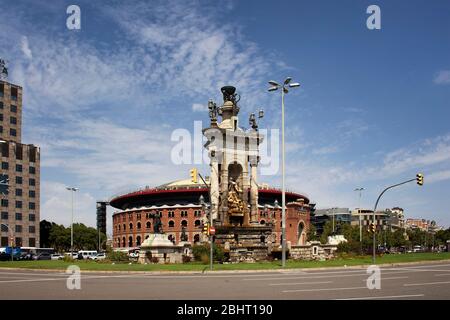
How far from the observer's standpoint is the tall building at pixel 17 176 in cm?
8894

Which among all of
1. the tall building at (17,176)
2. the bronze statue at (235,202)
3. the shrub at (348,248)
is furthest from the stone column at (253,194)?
the tall building at (17,176)

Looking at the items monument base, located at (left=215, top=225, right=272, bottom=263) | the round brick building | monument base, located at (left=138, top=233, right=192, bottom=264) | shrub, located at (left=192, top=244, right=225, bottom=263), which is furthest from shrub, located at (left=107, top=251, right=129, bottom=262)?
the round brick building

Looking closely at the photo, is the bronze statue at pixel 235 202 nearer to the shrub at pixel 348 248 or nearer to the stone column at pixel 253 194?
the stone column at pixel 253 194

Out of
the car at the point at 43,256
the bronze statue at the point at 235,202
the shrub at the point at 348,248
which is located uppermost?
the bronze statue at the point at 235,202

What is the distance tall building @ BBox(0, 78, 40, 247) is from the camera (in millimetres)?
88938

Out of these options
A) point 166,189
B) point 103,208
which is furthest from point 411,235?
point 103,208

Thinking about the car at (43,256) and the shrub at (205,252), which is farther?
the car at (43,256)

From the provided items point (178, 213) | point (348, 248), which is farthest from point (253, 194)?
point (178, 213)

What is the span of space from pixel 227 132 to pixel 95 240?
83.7 meters

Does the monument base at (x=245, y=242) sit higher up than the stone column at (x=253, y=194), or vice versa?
the stone column at (x=253, y=194)

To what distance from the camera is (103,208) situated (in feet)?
550

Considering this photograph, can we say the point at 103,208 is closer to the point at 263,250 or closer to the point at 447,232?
the point at 447,232

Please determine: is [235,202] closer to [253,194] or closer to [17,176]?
[253,194]

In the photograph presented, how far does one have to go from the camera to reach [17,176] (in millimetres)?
Result: 91750
